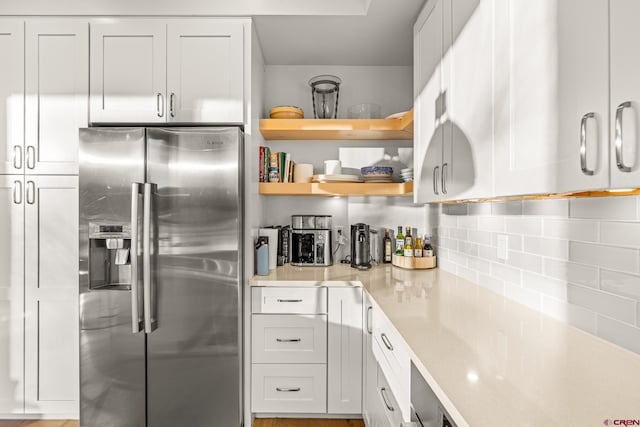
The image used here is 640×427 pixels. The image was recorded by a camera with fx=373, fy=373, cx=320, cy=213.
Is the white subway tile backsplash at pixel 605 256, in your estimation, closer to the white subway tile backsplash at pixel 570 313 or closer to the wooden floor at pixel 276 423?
the white subway tile backsplash at pixel 570 313

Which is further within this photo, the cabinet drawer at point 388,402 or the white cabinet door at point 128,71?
the white cabinet door at point 128,71

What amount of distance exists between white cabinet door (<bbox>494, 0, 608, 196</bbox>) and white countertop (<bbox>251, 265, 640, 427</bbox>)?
0.45 meters

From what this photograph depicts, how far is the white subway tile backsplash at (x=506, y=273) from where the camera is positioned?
1574 mm

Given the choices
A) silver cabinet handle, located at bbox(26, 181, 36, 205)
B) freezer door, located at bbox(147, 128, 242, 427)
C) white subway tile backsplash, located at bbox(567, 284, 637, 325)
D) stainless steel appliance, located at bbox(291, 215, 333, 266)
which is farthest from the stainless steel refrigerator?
white subway tile backsplash, located at bbox(567, 284, 637, 325)

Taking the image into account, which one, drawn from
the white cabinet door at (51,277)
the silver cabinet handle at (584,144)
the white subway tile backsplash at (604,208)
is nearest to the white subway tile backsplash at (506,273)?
the white subway tile backsplash at (604,208)

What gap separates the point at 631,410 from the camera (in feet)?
2.41

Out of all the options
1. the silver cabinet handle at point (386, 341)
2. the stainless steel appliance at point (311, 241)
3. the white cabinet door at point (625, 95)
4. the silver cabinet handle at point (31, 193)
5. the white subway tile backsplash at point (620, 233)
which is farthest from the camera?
the stainless steel appliance at point (311, 241)

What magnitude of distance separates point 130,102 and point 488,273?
2.18 meters

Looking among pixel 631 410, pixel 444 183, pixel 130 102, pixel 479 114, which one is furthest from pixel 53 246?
pixel 631 410

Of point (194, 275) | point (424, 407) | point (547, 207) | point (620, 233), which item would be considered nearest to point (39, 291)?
point (194, 275)

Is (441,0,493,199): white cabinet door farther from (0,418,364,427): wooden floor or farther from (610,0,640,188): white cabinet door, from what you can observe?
(0,418,364,427): wooden floor

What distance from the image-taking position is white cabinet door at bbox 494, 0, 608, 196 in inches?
32.0

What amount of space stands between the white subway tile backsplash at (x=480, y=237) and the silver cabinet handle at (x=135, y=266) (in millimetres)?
1762

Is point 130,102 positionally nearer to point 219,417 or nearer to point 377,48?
point 377,48
